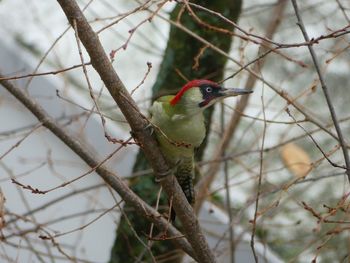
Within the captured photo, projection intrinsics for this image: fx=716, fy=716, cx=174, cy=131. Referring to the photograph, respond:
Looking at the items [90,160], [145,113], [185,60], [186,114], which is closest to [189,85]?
[186,114]

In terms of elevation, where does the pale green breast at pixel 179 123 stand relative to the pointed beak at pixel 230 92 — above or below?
below

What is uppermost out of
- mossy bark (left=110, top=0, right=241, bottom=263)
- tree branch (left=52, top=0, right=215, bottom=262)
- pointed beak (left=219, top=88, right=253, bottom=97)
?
mossy bark (left=110, top=0, right=241, bottom=263)

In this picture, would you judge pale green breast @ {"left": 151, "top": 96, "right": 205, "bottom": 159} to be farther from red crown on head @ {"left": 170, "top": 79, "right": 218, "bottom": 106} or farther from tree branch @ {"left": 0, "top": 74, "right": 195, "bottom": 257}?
tree branch @ {"left": 0, "top": 74, "right": 195, "bottom": 257}

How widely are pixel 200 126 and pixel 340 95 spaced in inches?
144

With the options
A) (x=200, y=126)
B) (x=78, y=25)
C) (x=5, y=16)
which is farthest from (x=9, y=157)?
(x=78, y=25)

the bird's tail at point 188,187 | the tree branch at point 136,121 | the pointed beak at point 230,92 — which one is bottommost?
the tree branch at point 136,121

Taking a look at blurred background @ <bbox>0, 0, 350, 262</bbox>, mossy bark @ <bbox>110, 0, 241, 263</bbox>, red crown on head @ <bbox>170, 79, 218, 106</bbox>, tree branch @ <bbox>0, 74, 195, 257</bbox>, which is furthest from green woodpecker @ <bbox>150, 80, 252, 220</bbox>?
mossy bark @ <bbox>110, 0, 241, 263</bbox>

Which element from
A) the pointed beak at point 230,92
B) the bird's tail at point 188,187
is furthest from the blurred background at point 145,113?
the pointed beak at point 230,92

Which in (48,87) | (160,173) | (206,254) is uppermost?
(48,87)

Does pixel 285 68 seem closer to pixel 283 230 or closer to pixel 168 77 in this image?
pixel 283 230

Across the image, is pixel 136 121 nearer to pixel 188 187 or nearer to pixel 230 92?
pixel 230 92

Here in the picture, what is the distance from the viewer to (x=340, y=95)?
6145 mm

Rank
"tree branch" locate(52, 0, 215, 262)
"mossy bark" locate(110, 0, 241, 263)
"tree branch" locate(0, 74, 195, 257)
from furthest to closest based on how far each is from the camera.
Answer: "mossy bark" locate(110, 0, 241, 263), "tree branch" locate(0, 74, 195, 257), "tree branch" locate(52, 0, 215, 262)

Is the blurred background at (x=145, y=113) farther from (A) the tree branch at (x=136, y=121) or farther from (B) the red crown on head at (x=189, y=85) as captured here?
(A) the tree branch at (x=136, y=121)
